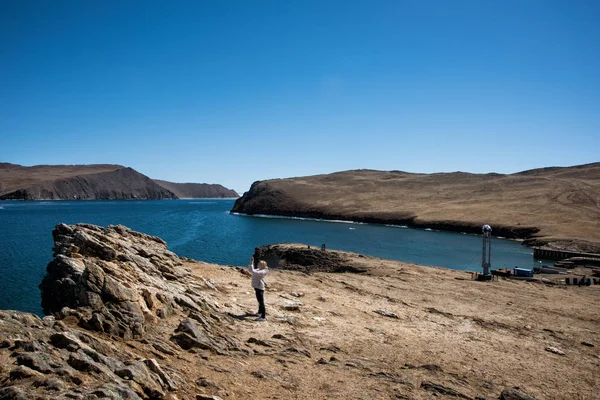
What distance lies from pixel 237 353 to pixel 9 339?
5.94 meters

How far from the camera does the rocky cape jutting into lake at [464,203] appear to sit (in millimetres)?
90438

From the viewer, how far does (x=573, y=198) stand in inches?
4488

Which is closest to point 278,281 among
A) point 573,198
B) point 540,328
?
point 540,328

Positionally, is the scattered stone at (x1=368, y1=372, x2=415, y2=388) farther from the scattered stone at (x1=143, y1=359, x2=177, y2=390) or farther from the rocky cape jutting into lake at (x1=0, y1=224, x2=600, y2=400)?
the scattered stone at (x1=143, y1=359, x2=177, y2=390)

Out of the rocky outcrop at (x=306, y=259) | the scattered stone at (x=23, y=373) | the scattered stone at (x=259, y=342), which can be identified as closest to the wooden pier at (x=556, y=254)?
the rocky outcrop at (x=306, y=259)

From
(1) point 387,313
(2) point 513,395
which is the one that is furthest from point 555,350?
(1) point 387,313

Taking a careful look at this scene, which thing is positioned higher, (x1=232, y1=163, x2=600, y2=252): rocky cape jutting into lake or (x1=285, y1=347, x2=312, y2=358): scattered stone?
(x1=232, y1=163, x2=600, y2=252): rocky cape jutting into lake

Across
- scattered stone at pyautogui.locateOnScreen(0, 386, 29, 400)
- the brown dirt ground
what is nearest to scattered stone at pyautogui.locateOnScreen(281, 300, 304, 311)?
the brown dirt ground

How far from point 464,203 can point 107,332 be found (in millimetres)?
133985

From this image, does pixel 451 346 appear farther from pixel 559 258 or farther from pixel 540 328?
pixel 559 258

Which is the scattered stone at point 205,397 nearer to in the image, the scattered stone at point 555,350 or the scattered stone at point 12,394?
the scattered stone at point 12,394

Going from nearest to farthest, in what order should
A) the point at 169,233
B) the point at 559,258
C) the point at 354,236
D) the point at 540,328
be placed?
the point at 540,328 < the point at 559,258 < the point at 169,233 < the point at 354,236

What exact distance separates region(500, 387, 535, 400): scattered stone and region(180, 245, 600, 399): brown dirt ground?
0.30 meters

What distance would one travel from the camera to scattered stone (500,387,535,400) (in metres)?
11.2
